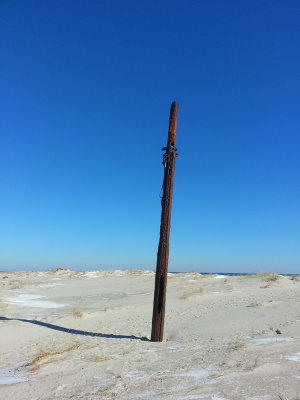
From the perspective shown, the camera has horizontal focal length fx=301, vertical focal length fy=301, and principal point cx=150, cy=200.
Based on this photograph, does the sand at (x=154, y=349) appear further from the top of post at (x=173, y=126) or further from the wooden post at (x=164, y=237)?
the top of post at (x=173, y=126)

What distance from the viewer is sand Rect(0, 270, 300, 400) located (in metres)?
3.94

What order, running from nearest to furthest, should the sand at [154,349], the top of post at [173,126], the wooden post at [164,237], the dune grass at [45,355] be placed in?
the sand at [154,349], the dune grass at [45,355], the wooden post at [164,237], the top of post at [173,126]

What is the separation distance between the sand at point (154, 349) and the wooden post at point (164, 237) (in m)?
0.52

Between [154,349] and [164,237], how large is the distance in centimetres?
245

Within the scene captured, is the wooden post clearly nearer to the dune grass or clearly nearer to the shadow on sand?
the shadow on sand

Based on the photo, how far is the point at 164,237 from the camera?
7.30 meters

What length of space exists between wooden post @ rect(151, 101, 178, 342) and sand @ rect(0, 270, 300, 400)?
1.71ft

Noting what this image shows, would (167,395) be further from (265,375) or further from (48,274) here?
(48,274)

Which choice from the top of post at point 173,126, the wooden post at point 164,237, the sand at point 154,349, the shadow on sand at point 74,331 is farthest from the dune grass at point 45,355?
the top of post at point 173,126

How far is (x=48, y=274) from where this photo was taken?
2553 cm

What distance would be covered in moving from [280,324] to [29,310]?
8.95m

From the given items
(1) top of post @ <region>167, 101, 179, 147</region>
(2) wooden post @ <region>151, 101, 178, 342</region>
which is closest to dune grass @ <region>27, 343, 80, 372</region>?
(2) wooden post @ <region>151, 101, 178, 342</region>

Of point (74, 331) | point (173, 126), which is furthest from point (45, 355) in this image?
point (173, 126)

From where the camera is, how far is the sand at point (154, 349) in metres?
3.94
